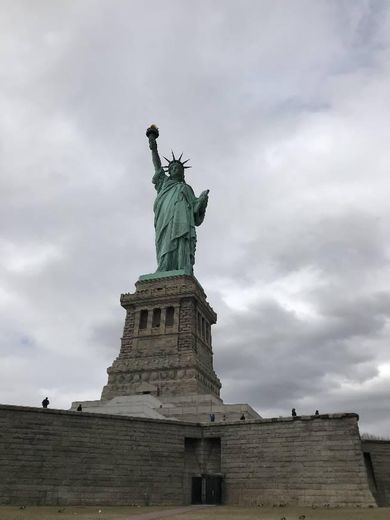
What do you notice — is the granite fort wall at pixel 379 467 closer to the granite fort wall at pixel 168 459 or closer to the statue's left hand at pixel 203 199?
the granite fort wall at pixel 168 459

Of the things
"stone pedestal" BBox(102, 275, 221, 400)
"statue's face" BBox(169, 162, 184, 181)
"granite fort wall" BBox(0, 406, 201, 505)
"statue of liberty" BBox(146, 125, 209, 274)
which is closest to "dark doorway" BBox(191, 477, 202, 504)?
"granite fort wall" BBox(0, 406, 201, 505)

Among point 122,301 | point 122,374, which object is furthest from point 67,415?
point 122,301

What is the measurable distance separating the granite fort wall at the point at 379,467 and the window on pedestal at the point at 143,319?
2153 centimetres

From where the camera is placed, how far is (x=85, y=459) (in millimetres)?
20672

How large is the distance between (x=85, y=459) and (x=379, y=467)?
15.7 metres

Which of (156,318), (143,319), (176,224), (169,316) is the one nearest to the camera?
(169,316)

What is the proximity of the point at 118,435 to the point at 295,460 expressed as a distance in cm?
870

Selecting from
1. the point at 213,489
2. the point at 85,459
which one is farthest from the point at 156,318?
the point at 85,459

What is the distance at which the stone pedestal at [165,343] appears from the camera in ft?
115

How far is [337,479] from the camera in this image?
2042cm

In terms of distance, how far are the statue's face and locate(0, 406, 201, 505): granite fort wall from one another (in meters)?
31.4

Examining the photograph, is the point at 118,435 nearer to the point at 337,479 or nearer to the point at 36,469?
the point at 36,469

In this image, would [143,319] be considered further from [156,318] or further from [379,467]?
[379,467]

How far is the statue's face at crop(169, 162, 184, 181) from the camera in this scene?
48.9 metres
